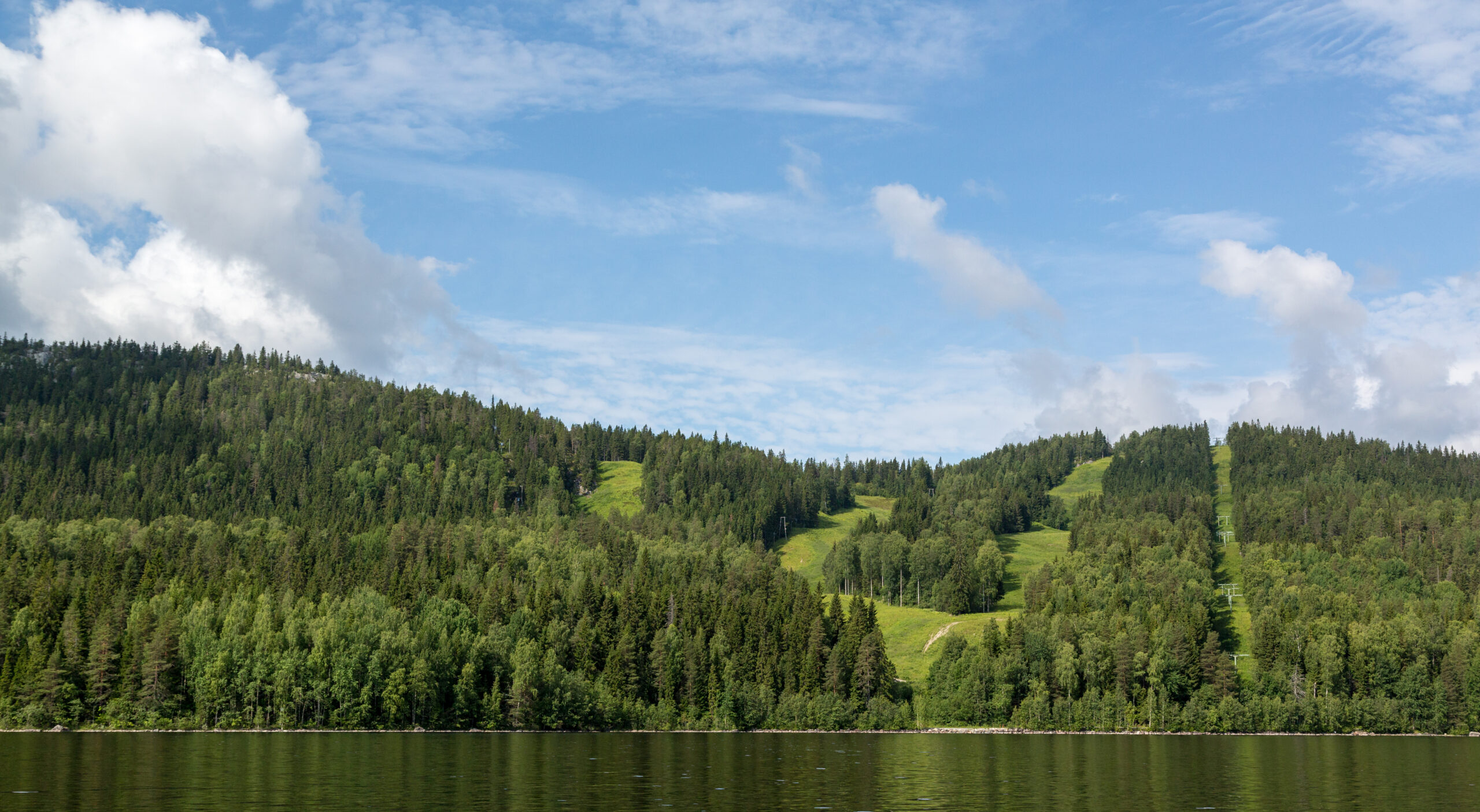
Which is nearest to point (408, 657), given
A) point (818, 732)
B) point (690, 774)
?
point (818, 732)

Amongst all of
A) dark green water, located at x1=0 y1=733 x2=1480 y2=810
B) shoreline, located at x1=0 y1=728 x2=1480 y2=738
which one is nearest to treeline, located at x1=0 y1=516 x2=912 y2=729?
shoreline, located at x1=0 y1=728 x2=1480 y2=738

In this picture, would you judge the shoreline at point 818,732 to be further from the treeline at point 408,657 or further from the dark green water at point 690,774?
the dark green water at point 690,774

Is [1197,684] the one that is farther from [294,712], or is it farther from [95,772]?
[95,772]

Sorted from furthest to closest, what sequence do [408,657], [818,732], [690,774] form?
[818,732], [408,657], [690,774]

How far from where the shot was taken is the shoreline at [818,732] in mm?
144375

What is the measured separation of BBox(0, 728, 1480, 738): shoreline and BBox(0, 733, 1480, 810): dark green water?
372 inches

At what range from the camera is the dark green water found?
223ft

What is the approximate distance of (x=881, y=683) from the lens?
184 metres

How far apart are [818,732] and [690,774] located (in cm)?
8992

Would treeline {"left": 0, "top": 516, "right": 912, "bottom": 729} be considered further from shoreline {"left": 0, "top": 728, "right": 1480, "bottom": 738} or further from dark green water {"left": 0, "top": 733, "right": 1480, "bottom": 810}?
dark green water {"left": 0, "top": 733, "right": 1480, "bottom": 810}

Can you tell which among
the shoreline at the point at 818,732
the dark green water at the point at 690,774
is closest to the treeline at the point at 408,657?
the shoreline at the point at 818,732

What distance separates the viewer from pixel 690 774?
3497 inches

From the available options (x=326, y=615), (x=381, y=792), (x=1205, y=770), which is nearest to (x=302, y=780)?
(x=381, y=792)

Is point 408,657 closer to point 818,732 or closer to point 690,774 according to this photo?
point 818,732
